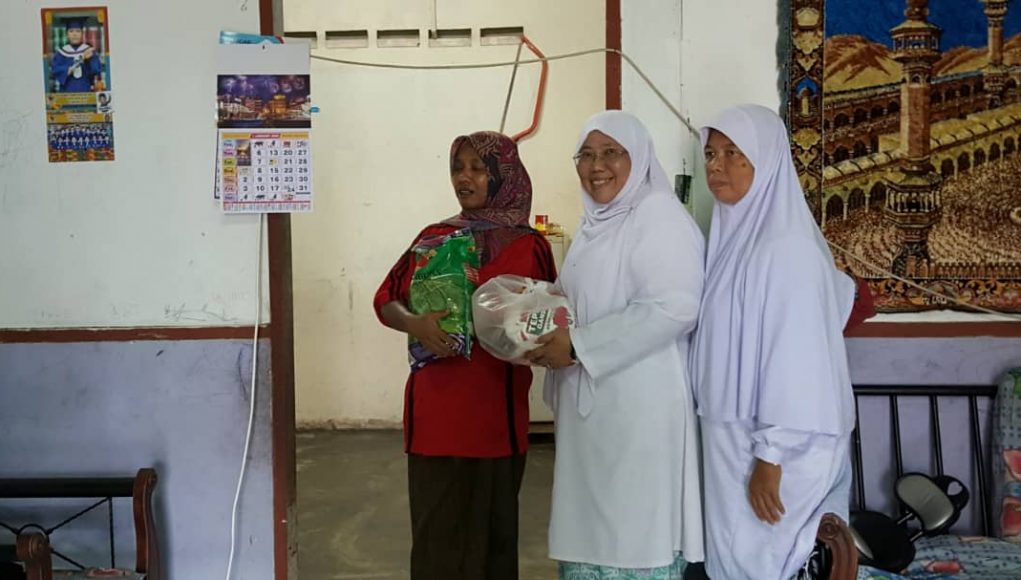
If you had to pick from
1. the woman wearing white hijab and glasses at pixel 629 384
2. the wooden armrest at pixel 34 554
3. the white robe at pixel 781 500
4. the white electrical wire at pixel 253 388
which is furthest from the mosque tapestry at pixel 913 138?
the wooden armrest at pixel 34 554

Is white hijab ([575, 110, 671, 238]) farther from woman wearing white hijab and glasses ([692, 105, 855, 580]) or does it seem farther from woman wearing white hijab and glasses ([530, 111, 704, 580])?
woman wearing white hijab and glasses ([692, 105, 855, 580])

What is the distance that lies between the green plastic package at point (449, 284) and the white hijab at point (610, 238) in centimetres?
30

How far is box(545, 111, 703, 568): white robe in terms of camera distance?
1.62 meters

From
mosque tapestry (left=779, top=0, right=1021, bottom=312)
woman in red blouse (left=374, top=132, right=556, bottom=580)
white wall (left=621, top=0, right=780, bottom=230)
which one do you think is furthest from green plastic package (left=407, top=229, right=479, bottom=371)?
mosque tapestry (left=779, top=0, right=1021, bottom=312)

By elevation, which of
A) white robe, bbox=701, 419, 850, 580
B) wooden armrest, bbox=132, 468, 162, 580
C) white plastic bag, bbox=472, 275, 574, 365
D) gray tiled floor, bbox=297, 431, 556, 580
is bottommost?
gray tiled floor, bbox=297, 431, 556, 580

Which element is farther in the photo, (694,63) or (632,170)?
(694,63)

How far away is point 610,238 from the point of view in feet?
5.64

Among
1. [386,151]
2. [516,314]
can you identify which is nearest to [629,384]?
[516,314]

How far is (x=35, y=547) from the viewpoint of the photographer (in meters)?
1.71

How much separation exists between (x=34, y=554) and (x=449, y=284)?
1.06 m

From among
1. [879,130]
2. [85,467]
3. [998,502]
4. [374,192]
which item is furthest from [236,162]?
[374,192]

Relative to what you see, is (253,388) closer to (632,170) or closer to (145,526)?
(145,526)

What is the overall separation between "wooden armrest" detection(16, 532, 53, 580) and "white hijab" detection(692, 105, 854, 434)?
1.41 metres

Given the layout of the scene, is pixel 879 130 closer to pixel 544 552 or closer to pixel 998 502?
pixel 998 502
